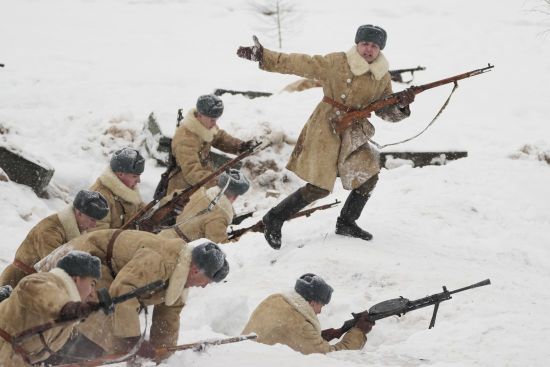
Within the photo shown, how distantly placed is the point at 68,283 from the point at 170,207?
3406mm

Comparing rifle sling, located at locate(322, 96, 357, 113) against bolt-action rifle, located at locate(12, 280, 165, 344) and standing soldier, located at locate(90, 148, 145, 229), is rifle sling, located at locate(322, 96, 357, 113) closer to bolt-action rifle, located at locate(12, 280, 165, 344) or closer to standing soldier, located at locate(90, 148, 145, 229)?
standing soldier, located at locate(90, 148, 145, 229)

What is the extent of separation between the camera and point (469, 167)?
9.27 meters

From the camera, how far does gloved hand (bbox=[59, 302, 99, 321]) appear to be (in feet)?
12.4

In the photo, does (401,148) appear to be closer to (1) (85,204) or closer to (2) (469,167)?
(2) (469,167)

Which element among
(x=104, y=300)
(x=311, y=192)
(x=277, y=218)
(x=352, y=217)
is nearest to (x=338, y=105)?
(x=311, y=192)

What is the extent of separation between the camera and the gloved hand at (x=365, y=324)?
563cm

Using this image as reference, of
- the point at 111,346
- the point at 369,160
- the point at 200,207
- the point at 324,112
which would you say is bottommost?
the point at 111,346

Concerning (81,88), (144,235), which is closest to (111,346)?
(144,235)

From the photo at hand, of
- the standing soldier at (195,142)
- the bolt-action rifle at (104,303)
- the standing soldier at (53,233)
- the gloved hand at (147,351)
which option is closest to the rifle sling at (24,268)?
the standing soldier at (53,233)

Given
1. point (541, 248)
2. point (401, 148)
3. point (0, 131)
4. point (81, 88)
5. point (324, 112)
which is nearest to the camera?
point (324, 112)

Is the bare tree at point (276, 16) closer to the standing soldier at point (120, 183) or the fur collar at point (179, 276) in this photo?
the standing soldier at point (120, 183)

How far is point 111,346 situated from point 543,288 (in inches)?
147

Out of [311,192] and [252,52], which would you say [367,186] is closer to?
[311,192]

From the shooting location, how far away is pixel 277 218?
7.21 m
